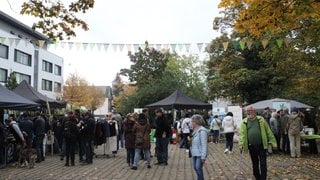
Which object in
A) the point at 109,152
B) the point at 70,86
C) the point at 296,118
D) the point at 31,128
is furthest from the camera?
the point at 70,86

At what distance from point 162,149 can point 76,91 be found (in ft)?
199

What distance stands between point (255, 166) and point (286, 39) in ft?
32.3

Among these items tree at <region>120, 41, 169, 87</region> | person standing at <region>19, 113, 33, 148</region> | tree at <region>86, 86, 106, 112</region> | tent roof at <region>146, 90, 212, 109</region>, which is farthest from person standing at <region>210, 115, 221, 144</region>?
tree at <region>86, 86, 106, 112</region>

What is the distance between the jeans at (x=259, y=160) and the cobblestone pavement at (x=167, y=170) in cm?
154

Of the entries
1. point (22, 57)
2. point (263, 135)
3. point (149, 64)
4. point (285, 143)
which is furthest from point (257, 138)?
point (149, 64)

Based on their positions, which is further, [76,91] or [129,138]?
[76,91]

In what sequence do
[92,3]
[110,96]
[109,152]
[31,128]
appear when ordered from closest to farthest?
1. [92,3]
2. [31,128]
3. [109,152]
4. [110,96]

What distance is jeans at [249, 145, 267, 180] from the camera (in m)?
9.64

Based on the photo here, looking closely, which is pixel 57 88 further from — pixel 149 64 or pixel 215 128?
pixel 215 128

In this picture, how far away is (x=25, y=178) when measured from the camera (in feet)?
38.8

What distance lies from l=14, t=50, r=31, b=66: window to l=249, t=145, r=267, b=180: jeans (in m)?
52.2

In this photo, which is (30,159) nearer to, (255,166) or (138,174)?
(138,174)

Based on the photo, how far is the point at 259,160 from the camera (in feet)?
32.6

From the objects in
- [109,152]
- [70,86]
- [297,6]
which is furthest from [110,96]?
[297,6]
